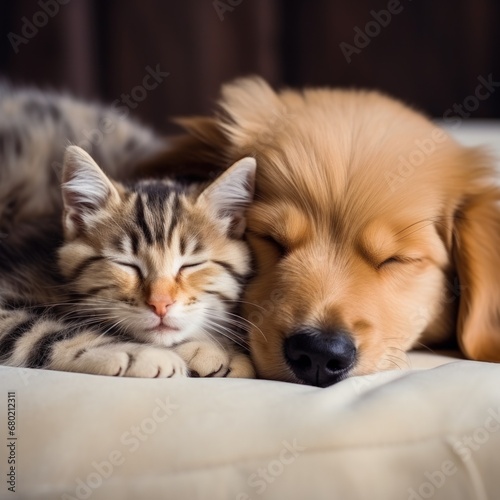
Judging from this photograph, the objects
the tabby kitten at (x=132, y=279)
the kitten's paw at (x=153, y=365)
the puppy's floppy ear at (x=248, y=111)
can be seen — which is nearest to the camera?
the kitten's paw at (x=153, y=365)

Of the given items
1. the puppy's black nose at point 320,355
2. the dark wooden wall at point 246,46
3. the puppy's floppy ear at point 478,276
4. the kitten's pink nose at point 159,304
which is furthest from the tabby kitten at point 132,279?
the dark wooden wall at point 246,46

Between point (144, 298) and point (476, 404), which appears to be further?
point (144, 298)

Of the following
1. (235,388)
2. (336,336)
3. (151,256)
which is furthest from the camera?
(151,256)

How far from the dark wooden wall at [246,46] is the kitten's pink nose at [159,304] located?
5.90ft

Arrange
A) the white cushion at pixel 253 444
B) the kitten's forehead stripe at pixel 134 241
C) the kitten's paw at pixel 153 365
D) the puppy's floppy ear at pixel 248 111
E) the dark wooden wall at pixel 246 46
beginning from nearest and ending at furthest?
the white cushion at pixel 253 444
the kitten's paw at pixel 153 365
the kitten's forehead stripe at pixel 134 241
the puppy's floppy ear at pixel 248 111
the dark wooden wall at pixel 246 46

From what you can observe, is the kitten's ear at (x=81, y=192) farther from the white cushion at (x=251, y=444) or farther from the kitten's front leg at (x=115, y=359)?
the white cushion at (x=251, y=444)

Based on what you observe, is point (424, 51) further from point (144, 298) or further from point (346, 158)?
point (144, 298)

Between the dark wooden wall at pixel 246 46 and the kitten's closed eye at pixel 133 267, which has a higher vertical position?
the dark wooden wall at pixel 246 46

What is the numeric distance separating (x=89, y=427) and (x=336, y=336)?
45 cm

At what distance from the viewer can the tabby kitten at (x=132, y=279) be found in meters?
1.25

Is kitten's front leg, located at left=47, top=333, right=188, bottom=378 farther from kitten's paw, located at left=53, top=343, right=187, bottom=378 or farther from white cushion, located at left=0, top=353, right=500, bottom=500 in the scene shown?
white cushion, located at left=0, top=353, right=500, bottom=500

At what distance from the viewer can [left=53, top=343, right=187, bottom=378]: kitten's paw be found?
115 cm

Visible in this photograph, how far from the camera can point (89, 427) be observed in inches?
38.4

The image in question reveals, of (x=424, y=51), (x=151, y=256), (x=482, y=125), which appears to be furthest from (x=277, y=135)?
(x=424, y=51)
